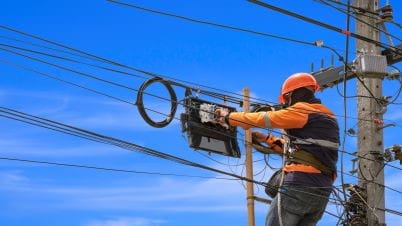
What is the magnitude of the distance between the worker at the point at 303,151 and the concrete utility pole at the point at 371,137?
3862 mm

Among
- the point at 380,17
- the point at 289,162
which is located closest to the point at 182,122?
the point at 289,162

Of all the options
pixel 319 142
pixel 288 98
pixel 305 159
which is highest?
pixel 288 98

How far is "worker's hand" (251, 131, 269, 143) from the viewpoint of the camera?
400 inches

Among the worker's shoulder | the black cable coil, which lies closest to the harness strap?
the worker's shoulder

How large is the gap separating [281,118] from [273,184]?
2.78 feet

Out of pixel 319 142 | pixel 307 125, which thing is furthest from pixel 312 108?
pixel 319 142

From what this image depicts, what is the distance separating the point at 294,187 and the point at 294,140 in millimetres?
524

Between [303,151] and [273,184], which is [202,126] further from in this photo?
[303,151]

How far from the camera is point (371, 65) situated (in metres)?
13.4

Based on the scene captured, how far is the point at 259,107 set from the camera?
1072 centimetres

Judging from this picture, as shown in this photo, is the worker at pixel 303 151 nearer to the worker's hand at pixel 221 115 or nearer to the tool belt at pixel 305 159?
the tool belt at pixel 305 159

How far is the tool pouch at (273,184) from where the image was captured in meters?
9.10

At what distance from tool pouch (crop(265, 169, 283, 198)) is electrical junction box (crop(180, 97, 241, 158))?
2.66ft

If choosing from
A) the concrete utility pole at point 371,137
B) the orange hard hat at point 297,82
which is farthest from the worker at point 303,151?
the concrete utility pole at point 371,137
